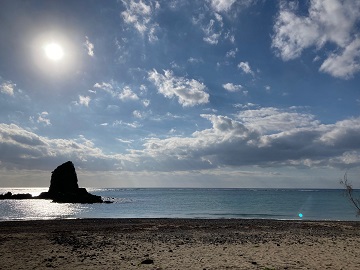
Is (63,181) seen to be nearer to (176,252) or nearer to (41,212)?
(41,212)

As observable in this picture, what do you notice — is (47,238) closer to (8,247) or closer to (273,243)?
(8,247)

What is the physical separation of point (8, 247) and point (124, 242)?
7867mm

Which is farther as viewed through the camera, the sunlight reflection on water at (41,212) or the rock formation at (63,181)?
the rock formation at (63,181)

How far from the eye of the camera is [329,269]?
1455cm

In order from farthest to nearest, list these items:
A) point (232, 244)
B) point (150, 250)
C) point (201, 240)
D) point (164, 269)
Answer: point (201, 240), point (232, 244), point (150, 250), point (164, 269)

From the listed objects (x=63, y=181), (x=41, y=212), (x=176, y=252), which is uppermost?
(x=63, y=181)

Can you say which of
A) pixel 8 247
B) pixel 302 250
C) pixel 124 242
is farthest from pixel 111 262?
pixel 302 250

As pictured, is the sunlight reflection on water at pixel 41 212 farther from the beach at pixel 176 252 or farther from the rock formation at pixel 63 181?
the rock formation at pixel 63 181

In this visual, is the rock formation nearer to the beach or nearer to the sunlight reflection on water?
the sunlight reflection on water

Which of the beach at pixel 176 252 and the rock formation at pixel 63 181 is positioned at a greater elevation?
the rock formation at pixel 63 181

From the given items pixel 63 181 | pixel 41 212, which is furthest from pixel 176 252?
pixel 63 181

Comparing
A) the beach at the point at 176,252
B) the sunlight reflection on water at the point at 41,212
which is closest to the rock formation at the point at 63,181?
A: the sunlight reflection on water at the point at 41,212

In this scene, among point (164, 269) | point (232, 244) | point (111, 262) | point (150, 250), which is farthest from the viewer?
point (232, 244)

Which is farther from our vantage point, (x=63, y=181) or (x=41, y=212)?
(x=63, y=181)
